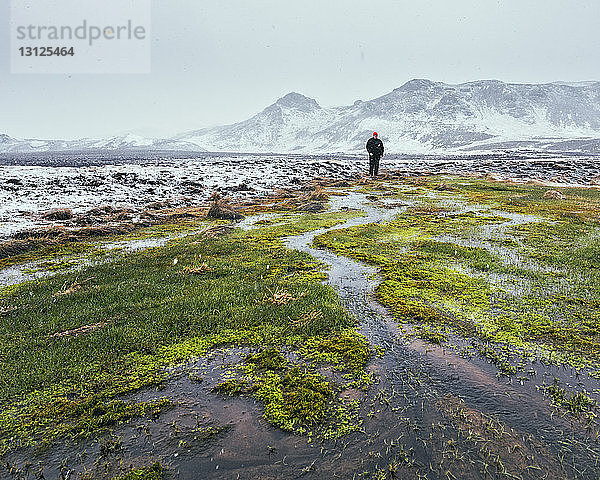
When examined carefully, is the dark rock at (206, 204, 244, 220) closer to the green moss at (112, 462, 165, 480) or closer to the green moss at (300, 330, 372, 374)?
the green moss at (300, 330, 372, 374)


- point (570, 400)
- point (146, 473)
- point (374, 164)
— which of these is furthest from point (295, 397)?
point (374, 164)

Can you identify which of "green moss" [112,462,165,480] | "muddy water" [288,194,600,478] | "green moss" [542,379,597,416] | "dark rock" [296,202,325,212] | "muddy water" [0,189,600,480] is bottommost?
"green moss" [112,462,165,480]

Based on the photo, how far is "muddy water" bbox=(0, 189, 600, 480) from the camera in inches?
219

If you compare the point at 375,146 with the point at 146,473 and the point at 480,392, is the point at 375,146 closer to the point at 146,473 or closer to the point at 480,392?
the point at 480,392

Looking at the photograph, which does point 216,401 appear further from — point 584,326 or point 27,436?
point 584,326

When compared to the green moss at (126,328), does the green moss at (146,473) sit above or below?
below

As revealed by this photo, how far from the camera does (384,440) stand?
20.0 ft

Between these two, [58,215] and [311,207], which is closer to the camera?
[58,215]

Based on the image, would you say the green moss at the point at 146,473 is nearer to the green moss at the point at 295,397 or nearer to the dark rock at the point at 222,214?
the green moss at the point at 295,397

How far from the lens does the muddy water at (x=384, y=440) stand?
5559 mm

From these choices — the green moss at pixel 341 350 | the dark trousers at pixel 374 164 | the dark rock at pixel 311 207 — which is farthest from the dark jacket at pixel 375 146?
the green moss at pixel 341 350

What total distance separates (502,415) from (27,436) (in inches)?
336

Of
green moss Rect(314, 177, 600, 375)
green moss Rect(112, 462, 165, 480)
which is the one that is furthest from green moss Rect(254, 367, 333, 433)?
green moss Rect(314, 177, 600, 375)

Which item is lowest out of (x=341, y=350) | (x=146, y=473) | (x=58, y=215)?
(x=146, y=473)
